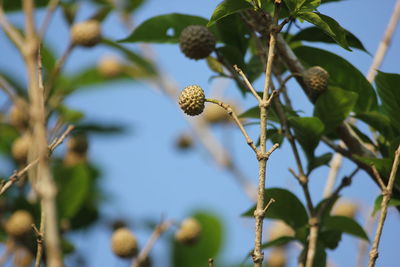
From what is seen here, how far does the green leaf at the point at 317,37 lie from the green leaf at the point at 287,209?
0.43m

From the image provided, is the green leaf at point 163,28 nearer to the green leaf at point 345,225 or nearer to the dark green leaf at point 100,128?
the green leaf at point 345,225

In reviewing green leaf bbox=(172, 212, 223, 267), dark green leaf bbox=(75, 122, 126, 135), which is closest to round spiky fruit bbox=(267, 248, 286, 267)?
green leaf bbox=(172, 212, 223, 267)

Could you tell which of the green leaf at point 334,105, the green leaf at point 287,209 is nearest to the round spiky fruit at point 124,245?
the green leaf at point 287,209

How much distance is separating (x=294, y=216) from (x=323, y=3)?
61cm

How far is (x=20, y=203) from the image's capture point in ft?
6.90

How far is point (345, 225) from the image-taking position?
5.36ft

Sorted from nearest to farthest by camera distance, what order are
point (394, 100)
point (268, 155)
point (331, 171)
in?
point (268, 155)
point (394, 100)
point (331, 171)

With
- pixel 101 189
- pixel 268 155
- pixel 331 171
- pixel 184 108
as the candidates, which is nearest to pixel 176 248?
pixel 101 189

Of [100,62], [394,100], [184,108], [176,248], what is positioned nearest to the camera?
[184,108]

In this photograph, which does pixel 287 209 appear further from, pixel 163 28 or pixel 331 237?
pixel 163 28

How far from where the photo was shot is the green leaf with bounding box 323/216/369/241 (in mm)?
1626

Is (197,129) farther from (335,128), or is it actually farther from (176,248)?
(335,128)

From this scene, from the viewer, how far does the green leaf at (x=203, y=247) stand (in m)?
2.80

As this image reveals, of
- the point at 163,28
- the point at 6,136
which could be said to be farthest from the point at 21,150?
the point at 163,28
